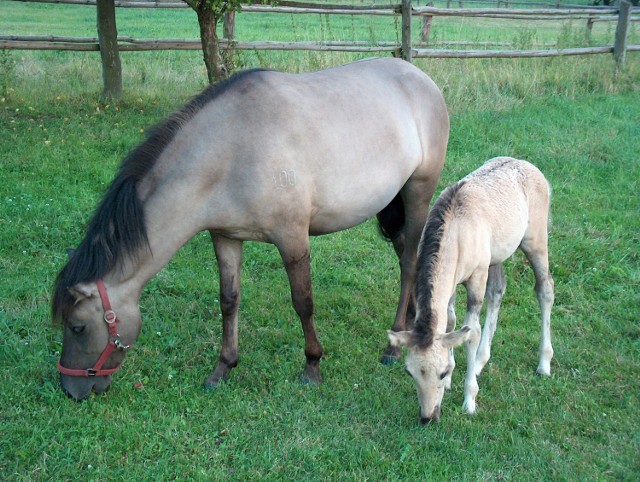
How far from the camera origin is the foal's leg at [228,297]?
4.59 metres

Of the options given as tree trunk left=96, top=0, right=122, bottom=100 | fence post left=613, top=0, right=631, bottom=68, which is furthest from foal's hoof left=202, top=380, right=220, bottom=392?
fence post left=613, top=0, right=631, bottom=68

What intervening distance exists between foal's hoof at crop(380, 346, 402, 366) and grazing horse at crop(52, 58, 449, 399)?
0.02 metres

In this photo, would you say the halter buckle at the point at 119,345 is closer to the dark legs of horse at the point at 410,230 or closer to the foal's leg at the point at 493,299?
the dark legs of horse at the point at 410,230

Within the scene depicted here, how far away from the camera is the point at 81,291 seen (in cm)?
382

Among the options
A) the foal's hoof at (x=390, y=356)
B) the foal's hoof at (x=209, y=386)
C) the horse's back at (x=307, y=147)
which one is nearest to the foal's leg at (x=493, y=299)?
the foal's hoof at (x=390, y=356)

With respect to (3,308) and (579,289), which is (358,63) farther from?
(3,308)

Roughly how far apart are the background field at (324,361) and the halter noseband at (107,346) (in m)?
0.22

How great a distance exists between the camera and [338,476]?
3.64 m

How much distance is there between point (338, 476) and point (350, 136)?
2.24m

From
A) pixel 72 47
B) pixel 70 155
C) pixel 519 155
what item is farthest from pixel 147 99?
pixel 519 155

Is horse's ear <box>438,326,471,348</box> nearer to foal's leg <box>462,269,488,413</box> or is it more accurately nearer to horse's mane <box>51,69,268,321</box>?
foal's leg <box>462,269,488,413</box>

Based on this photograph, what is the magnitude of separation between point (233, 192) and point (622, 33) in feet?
36.8

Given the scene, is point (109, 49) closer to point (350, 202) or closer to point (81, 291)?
point (350, 202)

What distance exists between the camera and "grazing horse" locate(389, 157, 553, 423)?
3.80m
